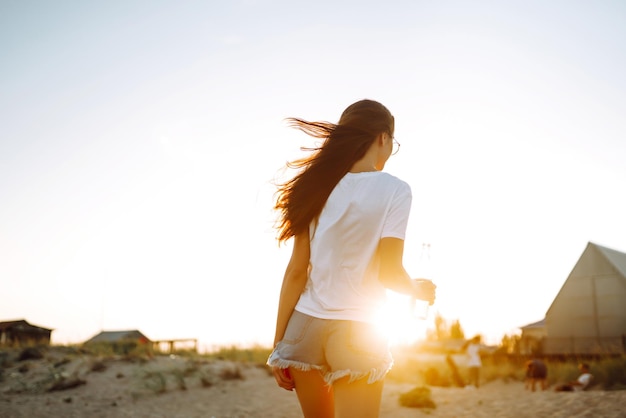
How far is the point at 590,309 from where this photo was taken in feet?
64.2

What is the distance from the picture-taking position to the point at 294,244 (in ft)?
7.04

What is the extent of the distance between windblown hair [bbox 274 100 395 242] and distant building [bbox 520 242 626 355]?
18577 mm

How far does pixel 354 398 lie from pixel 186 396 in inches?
406

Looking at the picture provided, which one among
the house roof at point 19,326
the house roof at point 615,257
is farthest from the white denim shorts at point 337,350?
the house roof at point 19,326

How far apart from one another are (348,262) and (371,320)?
0.69 ft

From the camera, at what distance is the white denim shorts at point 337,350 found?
1.82 m

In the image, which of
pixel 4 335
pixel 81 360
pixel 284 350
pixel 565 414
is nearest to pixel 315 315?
pixel 284 350

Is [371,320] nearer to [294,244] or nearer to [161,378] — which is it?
[294,244]

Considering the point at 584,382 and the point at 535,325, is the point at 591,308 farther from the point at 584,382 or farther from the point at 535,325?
the point at 535,325

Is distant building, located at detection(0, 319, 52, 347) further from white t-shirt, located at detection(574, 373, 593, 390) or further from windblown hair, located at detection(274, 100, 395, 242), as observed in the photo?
windblown hair, located at detection(274, 100, 395, 242)

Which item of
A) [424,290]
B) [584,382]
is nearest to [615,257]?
[584,382]

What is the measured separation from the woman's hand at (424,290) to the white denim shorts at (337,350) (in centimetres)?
21

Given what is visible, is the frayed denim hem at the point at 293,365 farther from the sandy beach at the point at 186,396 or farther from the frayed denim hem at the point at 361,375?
the sandy beach at the point at 186,396

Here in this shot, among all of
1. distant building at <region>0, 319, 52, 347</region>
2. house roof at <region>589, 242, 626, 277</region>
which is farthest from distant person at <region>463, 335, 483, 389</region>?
distant building at <region>0, 319, 52, 347</region>
